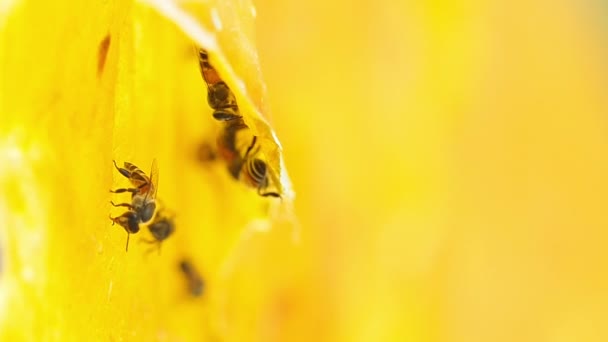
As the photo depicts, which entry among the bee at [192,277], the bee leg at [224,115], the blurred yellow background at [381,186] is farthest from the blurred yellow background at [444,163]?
the bee leg at [224,115]

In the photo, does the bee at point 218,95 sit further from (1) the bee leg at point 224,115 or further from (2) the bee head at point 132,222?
(2) the bee head at point 132,222

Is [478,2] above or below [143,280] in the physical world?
above

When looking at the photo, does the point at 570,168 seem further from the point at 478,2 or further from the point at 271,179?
the point at 271,179

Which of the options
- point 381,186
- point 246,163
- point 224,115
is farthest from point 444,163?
point 224,115

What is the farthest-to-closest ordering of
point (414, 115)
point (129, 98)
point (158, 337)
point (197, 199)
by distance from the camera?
1. point (414, 115)
2. point (197, 199)
3. point (158, 337)
4. point (129, 98)

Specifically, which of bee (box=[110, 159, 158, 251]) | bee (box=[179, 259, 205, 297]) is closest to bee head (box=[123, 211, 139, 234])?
bee (box=[110, 159, 158, 251])

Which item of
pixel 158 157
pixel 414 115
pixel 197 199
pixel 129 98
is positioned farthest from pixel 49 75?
pixel 414 115

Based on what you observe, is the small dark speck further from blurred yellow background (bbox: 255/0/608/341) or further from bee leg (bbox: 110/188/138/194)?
blurred yellow background (bbox: 255/0/608/341)
